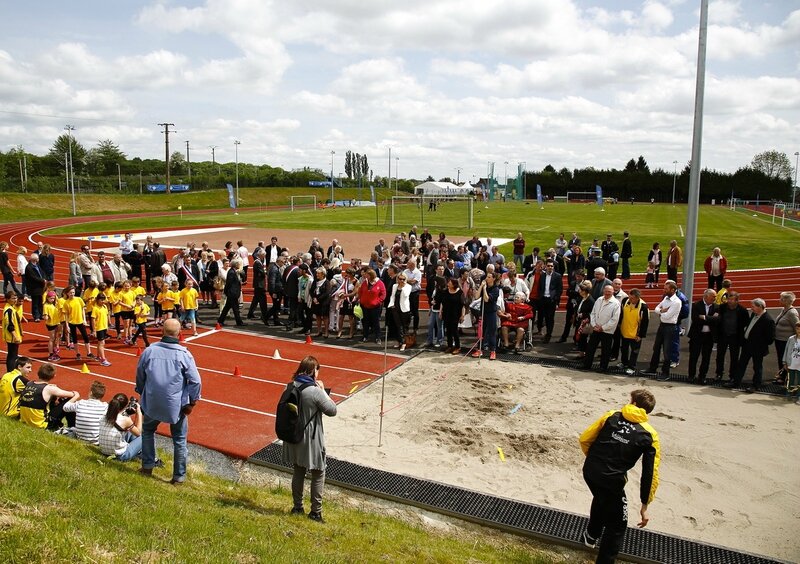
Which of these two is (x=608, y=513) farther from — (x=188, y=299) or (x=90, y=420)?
(x=188, y=299)

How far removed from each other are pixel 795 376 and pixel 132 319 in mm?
13372

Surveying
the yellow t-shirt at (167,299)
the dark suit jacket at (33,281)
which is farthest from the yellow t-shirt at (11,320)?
the dark suit jacket at (33,281)

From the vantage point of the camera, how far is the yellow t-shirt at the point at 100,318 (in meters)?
12.0

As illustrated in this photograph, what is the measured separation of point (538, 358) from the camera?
1266 cm

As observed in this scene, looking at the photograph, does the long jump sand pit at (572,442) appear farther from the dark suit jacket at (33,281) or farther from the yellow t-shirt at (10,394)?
the dark suit jacket at (33,281)

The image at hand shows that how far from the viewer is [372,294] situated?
44.5 ft

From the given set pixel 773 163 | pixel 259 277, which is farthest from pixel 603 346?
pixel 773 163

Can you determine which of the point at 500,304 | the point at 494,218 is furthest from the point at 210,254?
the point at 494,218

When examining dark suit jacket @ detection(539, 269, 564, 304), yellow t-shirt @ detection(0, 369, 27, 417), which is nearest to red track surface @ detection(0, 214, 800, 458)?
yellow t-shirt @ detection(0, 369, 27, 417)

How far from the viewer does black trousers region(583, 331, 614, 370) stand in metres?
11.7

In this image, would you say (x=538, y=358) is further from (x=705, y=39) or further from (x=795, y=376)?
(x=705, y=39)

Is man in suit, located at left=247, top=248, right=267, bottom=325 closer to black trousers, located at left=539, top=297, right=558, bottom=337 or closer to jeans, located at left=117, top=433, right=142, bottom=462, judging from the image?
black trousers, located at left=539, top=297, right=558, bottom=337

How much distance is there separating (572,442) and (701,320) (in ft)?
14.4

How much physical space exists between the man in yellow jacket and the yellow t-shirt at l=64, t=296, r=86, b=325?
35.3ft
